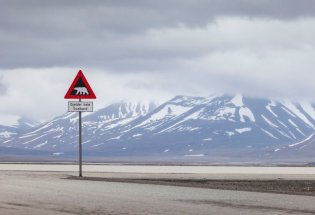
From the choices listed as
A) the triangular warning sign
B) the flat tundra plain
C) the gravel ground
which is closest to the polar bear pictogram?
the triangular warning sign

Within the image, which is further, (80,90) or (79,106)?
(80,90)

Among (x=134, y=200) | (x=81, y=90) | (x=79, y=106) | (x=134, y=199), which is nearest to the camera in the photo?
(x=134, y=200)

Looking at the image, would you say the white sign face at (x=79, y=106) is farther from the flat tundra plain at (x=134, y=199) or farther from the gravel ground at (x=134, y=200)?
the gravel ground at (x=134, y=200)

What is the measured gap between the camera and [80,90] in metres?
32.4

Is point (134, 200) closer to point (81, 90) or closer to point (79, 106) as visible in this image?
point (79, 106)

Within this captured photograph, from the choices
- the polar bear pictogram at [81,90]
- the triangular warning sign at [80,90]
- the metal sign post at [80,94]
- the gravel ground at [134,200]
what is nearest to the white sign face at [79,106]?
the metal sign post at [80,94]

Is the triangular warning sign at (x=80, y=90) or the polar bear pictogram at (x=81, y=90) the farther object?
the polar bear pictogram at (x=81, y=90)

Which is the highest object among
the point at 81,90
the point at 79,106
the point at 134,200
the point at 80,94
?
the point at 81,90

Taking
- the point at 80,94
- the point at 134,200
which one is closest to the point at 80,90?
the point at 80,94

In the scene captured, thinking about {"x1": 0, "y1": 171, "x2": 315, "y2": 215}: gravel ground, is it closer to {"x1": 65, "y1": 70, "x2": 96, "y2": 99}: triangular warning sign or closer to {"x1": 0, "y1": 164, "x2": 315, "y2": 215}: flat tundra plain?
{"x1": 0, "y1": 164, "x2": 315, "y2": 215}: flat tundra plain

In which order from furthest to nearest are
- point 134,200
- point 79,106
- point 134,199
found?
point 79,106
point 134,199
point 134,200

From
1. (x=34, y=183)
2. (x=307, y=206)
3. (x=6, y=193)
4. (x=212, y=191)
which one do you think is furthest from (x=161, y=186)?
(x=307, y=206)

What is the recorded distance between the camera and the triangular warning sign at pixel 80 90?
32.2m

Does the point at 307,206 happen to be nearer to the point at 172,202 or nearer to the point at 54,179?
the point at 172,202
